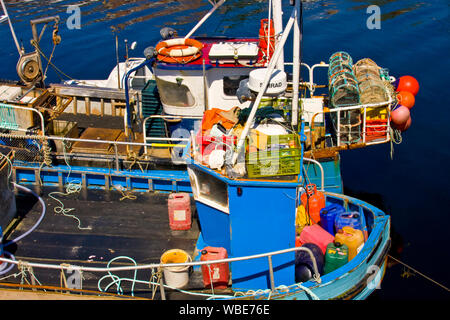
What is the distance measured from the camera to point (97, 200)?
1337cm

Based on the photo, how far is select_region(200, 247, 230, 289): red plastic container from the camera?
1030 cm

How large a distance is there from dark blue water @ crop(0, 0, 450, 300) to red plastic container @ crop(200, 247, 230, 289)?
19.2 feet

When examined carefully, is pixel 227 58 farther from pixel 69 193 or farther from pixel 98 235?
pixel 98 235

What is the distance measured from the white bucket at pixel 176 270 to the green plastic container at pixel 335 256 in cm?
281

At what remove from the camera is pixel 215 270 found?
406 inches

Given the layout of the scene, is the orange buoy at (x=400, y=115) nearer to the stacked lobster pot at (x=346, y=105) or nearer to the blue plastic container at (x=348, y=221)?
the stacked lobster pot at (x=346, y=105)

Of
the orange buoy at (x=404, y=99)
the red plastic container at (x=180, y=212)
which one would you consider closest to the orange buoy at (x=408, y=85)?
the orange buoy at (x=404, y=99)

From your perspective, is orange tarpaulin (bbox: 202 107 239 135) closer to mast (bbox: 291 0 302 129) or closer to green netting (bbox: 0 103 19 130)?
mast (bbox: 291 0 302 129)

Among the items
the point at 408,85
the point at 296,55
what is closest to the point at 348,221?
the point at 296,55

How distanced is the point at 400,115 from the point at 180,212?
7785 millimetres

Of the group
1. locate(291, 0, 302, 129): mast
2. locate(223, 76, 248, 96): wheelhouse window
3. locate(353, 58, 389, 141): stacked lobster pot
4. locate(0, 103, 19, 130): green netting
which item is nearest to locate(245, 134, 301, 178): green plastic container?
locate(291, 0, 302, 129): mast

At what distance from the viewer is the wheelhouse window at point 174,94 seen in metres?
15.4

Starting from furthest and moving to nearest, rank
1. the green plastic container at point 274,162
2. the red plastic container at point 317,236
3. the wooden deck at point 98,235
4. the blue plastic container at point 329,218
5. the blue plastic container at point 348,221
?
the blue plastic container at point 329,218, the blue plastic container at point 348,221, the red plastic container at point 317,236, the wooden deck at point 98,235, the green plastic container at point 274,162

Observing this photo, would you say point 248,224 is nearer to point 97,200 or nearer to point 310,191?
point 310,191
